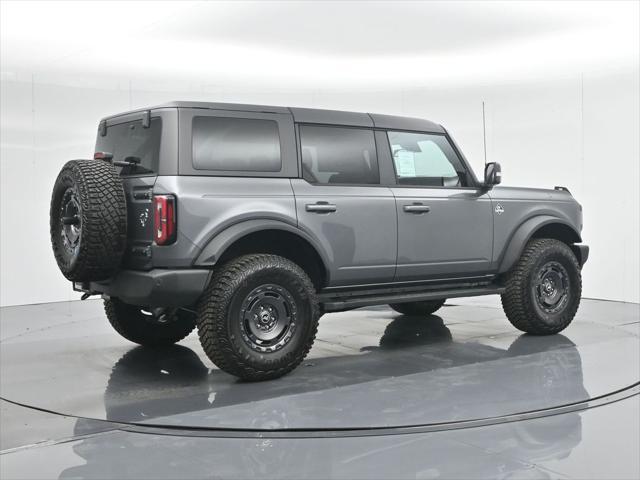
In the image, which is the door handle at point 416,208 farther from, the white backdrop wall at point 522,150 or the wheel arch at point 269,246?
the white backdrop wall at point 522,150

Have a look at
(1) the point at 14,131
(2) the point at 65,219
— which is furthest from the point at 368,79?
(2) the point at 65,219

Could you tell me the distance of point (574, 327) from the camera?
767 centimetres

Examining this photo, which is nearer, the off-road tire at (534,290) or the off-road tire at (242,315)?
the off-road tire at (242,315)

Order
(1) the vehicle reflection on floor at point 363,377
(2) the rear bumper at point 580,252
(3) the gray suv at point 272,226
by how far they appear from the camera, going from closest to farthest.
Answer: (1) the vehicle reflection on floor at point 363,377 → (3) the gray suv at point 272,226 → (2) the rear bumper at point 580,252

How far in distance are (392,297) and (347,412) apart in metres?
1.69

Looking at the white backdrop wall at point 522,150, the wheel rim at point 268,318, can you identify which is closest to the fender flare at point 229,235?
the wheel rim at point 268,318

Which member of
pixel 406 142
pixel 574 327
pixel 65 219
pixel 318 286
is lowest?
pixel 574 327

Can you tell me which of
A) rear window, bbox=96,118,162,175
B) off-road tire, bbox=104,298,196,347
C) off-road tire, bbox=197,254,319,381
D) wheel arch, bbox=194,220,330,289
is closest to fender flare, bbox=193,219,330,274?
wheel arch, bbox=194,220,330,289

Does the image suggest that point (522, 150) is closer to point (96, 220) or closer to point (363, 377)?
point (363, 377)

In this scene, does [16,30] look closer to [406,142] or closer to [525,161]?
[406,142]

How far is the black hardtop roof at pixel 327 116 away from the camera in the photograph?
5.43 meters

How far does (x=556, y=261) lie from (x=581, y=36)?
11.4 feet

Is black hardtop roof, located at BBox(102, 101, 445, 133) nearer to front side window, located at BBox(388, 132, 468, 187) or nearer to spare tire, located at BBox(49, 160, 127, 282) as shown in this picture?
front side window, located at BBox(388, 132, 468, 187)

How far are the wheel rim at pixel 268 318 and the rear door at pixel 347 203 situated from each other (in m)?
0.53
